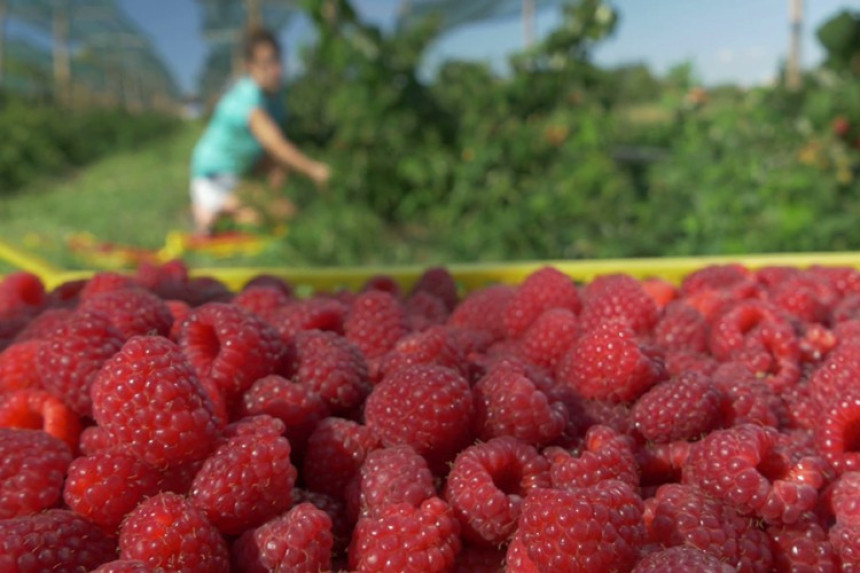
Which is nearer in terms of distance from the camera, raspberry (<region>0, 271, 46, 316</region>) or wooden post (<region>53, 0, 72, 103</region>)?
raspberry (<region>0, 271, 46, 316</region>)

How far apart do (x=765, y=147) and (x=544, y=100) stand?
4.47 ft

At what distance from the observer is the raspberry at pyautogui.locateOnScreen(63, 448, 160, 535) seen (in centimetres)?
81

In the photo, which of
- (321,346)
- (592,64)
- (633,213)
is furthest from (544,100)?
(321,346)

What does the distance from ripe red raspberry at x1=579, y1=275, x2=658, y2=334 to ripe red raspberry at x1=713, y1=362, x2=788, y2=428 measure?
19 centimetres

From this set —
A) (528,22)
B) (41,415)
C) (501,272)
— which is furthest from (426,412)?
(528,22)

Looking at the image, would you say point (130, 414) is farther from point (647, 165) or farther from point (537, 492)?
point (647, 165)

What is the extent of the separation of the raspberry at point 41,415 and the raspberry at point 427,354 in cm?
39

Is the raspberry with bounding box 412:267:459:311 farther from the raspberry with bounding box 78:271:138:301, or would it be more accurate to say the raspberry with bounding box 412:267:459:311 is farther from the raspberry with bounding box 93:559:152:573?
the raspberry with bounding box 93:559:152:573

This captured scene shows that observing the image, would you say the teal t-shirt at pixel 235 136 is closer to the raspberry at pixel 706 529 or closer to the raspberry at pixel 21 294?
the raspberry at pixel 21 294

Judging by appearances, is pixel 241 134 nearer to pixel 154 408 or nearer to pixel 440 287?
pixel 440 287

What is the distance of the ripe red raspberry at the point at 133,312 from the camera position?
1081 mm

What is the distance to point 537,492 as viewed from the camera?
76 cm

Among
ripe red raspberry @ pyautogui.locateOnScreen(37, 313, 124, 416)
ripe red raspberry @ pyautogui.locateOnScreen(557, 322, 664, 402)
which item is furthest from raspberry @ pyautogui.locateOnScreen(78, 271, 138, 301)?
ripe red raspberry @ pyautogui.locateOnScreen(557, 322, 664, 402)

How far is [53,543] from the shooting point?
760mm
